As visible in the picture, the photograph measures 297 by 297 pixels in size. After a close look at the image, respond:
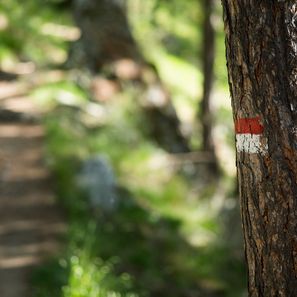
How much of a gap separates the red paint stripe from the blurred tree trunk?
527 inches

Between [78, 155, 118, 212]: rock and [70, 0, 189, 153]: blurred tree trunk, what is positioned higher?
[70, 0, 189, 153]: blurred tree trunk

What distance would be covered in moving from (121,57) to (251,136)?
47.4ft

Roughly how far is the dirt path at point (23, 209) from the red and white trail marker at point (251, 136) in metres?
4.55

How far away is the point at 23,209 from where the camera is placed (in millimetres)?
10625

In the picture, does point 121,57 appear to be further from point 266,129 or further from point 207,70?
point 266,129

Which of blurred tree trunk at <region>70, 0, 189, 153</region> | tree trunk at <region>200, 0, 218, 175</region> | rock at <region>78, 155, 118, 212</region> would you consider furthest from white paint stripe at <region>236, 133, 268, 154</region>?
blurred tree trunk at <region>70, 0, 189, 153</region>

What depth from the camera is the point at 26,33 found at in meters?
23.8

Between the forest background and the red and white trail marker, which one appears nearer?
the red and white trail marker

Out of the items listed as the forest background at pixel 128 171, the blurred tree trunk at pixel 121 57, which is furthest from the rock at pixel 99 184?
the blurred tree trunk at pixel 121 57

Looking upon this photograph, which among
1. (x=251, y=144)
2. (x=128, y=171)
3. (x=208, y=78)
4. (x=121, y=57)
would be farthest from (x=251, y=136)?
(x=121, y=57)

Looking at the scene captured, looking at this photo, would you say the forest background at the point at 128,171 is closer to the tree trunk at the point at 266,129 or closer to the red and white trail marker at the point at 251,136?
the tree trunk at the point at 266,129

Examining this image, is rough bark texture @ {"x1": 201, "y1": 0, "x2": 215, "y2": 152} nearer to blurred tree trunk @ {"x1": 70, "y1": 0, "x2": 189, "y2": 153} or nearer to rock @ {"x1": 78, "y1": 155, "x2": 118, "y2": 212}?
blurred tree trunk @ {"x1": 70, "y1": 0, "x2": 189, "y2": 153}

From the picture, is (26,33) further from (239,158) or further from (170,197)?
(239,158)

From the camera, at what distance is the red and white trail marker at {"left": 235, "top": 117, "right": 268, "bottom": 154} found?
3.79 m
